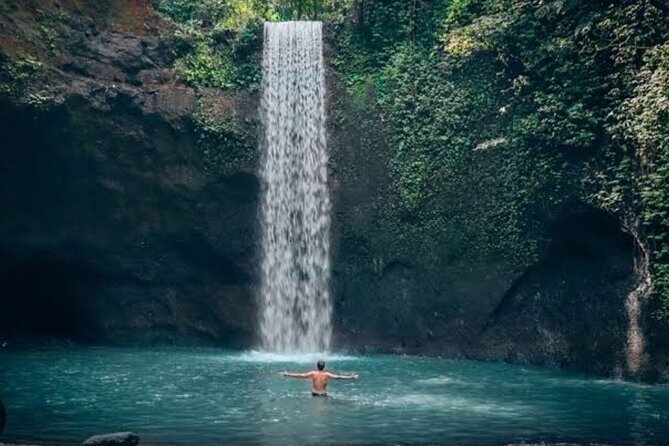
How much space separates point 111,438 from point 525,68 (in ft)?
51.6

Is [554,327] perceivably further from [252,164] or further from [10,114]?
[10,114]

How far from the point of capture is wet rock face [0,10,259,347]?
23062 millimetres

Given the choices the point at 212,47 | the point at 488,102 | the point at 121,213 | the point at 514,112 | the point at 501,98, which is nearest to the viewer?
the point at 514,112

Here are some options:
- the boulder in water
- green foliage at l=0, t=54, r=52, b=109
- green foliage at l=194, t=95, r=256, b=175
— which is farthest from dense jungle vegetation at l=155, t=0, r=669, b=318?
the boulder in water

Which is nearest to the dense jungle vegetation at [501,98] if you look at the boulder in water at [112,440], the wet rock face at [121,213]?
the wet rock face at [121,213]

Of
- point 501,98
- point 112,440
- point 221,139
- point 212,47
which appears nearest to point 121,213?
point 221,139

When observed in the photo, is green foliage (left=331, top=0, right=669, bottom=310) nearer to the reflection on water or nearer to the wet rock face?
the reflection on water

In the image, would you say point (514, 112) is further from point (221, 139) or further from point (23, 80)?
point (23, 80)

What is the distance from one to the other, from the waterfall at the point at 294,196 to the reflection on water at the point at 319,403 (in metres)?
3.06

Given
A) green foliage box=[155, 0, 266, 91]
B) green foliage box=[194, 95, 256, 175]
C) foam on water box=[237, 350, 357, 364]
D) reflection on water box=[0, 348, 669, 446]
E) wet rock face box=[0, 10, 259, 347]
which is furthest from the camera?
green foliage box=[155, 0, 266, 91]

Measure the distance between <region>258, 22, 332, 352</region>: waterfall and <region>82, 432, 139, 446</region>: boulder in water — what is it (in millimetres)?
13091

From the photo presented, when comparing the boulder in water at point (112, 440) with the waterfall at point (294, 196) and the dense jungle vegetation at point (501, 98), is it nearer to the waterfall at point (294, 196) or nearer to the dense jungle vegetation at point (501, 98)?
the dense jungle vegetation at point (501, 98)

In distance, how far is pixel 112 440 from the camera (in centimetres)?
1030

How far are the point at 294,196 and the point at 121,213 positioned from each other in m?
5.25
